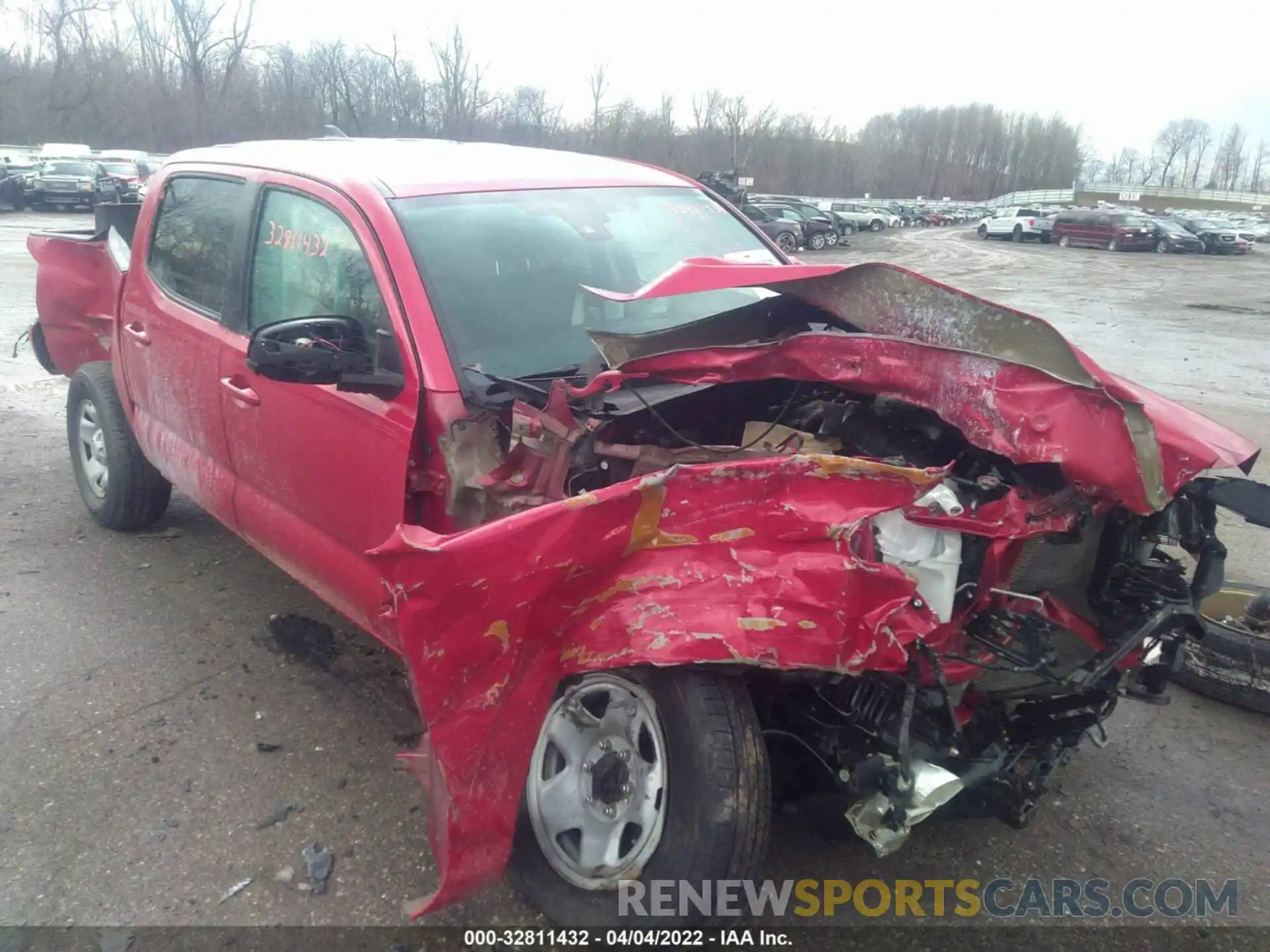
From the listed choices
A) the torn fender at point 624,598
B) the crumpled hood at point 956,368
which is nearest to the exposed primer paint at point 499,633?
the torn fender at point 624,598

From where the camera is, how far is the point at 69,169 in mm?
31141

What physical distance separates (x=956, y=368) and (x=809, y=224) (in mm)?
32150

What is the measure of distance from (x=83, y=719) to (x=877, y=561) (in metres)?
2.99

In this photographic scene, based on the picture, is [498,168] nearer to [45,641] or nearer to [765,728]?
[765,728]

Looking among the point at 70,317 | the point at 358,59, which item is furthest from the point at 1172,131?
the point at 70,317

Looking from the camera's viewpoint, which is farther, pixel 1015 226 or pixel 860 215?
pixel 860 215

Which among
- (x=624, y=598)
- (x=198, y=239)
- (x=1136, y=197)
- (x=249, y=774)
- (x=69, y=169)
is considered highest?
(x=1136, y=197)

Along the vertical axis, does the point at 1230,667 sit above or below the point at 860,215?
below

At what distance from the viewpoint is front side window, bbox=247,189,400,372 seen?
2.98 meters

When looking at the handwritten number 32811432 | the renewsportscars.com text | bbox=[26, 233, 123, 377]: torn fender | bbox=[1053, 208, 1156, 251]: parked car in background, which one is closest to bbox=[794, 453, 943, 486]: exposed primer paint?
the renewsportscars.com text

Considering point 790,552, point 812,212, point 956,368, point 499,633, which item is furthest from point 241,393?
point 812,212

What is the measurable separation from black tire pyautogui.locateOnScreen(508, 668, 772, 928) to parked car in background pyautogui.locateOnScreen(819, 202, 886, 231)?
150 ft

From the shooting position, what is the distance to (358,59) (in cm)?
5056

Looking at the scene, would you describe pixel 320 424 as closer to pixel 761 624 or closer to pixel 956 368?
pixel 761 624
